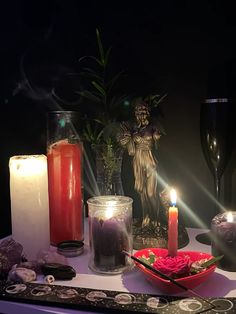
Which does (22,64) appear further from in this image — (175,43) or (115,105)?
(175,43)

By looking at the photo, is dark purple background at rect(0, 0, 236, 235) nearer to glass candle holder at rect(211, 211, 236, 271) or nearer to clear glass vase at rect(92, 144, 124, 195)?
clear glass vase at rect(92, 144, 124, 195)

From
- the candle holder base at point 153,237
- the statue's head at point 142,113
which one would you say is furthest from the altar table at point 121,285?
the statue's head at point 142,113

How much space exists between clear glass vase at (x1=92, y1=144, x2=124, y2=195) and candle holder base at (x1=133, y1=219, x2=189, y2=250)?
120 mm

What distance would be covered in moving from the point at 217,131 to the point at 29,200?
48 cm

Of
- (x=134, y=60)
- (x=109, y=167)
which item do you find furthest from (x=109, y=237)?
(x=134, y=60)

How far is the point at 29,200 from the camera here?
955 mm

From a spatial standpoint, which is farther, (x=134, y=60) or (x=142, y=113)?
(x=134, y=60)

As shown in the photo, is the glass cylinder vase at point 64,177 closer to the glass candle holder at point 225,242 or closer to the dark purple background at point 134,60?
the dark purple background at point 134,60

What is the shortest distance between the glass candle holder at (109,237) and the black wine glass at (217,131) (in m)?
0.27

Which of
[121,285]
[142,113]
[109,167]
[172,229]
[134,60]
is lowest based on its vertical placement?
[121,285]

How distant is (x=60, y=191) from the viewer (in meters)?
1.05

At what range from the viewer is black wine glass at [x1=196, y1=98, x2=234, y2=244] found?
95cm

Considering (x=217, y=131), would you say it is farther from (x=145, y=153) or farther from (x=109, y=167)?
(x=109, y=167)

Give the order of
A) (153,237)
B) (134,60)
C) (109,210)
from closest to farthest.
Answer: (109,210) → (153,237) → (134,60)
